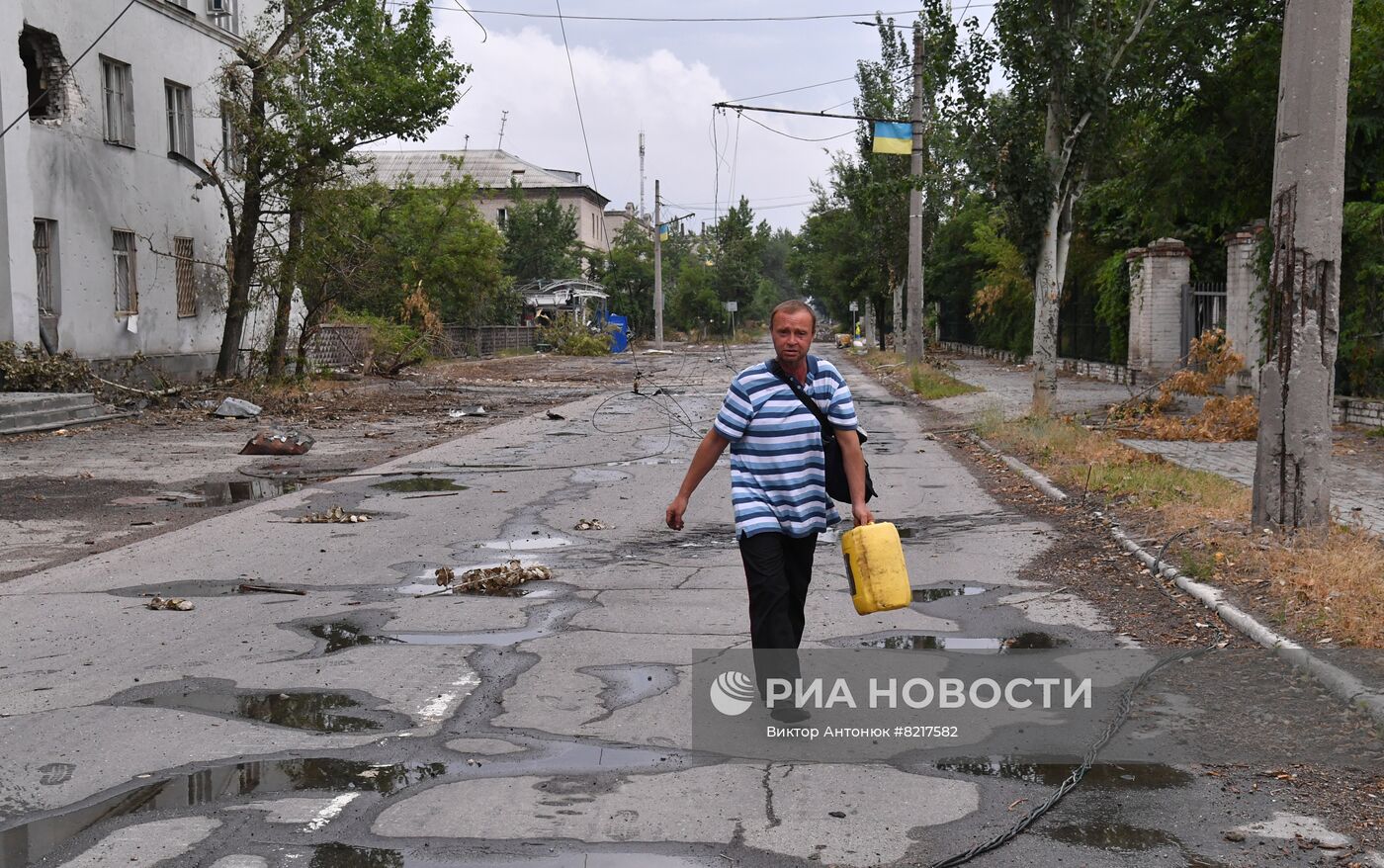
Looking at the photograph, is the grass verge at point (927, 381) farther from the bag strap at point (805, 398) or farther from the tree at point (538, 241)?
the tree at point (538, 241)

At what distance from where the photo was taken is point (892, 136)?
1006 inches

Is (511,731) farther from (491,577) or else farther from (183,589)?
(183,589)

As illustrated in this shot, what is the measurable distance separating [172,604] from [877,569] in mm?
4556

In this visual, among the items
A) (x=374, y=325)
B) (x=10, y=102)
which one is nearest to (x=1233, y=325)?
(x=10, y=102)

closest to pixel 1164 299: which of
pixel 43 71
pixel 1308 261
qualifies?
pixel 1308 261

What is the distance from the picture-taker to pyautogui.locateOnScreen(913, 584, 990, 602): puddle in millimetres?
7944

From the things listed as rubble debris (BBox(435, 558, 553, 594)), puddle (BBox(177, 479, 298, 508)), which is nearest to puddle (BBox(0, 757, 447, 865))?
rubble debris (BBox(435, 558, 553, 594))

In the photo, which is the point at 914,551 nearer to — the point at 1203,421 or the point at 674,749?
the point at 674,749

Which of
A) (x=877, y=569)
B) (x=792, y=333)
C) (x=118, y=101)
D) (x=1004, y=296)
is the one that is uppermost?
(x=118, y=101)

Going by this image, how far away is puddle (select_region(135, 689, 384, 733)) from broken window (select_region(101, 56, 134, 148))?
21.3m

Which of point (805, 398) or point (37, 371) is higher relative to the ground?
point (805, 398)

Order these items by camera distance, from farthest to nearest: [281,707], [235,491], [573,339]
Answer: [573,339] → [235,491] → [281,707]

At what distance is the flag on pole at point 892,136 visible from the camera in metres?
25.1

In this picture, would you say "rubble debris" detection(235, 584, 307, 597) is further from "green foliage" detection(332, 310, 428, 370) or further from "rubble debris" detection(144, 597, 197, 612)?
"green foliage" detection(332, 310, 428, 370)
